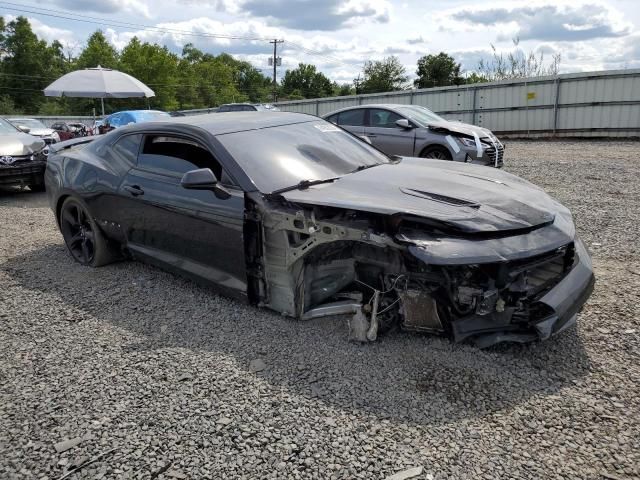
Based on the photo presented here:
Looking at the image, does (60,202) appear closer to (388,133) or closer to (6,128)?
(6,128)

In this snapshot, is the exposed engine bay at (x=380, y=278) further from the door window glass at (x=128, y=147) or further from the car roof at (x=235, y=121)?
the door window glass at (x=128, y=147)

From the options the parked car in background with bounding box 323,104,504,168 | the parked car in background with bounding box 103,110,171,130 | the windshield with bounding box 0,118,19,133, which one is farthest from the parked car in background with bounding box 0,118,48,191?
the parked car in background with bounding box 323,104,504,168

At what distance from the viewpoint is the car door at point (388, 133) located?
365 inches

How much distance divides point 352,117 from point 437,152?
2169mm

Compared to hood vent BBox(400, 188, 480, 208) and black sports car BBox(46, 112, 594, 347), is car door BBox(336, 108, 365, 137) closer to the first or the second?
black sports car BBox(46, 112, 594, 347)

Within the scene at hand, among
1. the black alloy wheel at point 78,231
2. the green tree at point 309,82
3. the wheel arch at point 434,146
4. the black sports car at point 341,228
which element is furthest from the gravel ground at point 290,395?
the green tree at point 309,82

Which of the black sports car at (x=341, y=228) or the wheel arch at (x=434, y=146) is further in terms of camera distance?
the wheel arch at (x=434, y=146)

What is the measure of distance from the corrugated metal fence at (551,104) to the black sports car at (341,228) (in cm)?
1413

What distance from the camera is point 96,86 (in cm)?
1316

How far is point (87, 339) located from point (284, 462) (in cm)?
192

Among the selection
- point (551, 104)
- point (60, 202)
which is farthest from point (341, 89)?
point (60, 202)

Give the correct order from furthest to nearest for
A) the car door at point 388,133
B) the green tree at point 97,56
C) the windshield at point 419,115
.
A: the green tree at point 97,56, the windshield at point 419,115, the car door at point 388,133

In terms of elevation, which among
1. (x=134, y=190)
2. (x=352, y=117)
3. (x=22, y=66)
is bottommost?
(x=134, y=190)

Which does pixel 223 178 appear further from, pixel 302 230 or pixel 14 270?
pixel 14 270
